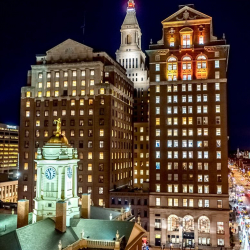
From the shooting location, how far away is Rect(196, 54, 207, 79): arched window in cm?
10625

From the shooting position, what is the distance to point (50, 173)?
173 feet

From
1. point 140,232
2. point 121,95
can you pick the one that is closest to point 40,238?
point 140,232

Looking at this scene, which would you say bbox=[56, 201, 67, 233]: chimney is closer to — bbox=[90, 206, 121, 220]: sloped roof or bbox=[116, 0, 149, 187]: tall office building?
bbox=[90, 206, 121, 220]: sloped roof

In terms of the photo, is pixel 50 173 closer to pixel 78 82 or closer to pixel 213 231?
pixel 213 231

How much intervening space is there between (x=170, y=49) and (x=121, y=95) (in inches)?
1012

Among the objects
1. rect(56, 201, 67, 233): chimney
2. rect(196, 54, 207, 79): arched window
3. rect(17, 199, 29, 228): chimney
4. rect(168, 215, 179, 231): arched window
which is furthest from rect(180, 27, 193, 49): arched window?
rect(17, 199, 29, 228): chimney

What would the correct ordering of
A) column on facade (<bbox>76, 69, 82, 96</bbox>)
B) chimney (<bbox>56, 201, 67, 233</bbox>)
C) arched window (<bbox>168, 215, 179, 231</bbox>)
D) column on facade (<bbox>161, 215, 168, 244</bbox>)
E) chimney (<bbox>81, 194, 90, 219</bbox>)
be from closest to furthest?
1. chimney (<bbox>56, 201, 67, 233</bbox>)
2. chimney (<bbox>81, 194, 90, 219</bbox>)
3. column on facade (<bbox>161, 215, 168, 244</bbox>)
4. arched window (<bbox>168, 215, 179, 231</bbox>)
5. column on facade (<bbox>76, 69, 82, 96</bbox>)

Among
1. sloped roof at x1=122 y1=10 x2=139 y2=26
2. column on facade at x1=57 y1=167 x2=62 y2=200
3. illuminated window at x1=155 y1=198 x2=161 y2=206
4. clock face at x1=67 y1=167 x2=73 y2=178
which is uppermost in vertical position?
sloped roof at x1=122 y1=10 x2=139 y2=26

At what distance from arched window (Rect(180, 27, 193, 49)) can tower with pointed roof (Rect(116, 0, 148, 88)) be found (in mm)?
41373

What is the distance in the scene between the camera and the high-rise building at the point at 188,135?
327ft

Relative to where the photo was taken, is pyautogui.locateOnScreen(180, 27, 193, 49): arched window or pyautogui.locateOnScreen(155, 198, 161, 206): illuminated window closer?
pyautogui.locateOnScreen(155, 198, 161, 206): illuminated window

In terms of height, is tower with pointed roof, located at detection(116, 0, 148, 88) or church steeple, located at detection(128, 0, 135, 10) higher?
church steeple, located at detection(128, 0, 135, 10)

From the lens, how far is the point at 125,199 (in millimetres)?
107500

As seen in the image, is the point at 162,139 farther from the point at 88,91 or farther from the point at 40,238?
the point at 40,238
